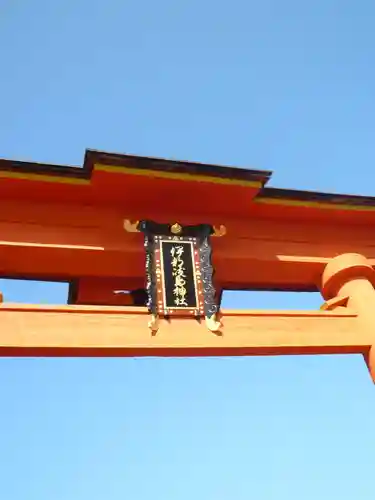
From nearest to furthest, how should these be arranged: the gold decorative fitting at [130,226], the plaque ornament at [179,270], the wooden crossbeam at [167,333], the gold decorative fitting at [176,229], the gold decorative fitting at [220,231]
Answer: the wooden crossbeam at [167,333] → the plaque ornament at [179,270] → the gold decorative fitting at [130,226] → the gold decorative fitting at [176,229] → the gold decorative fitting at [220,231]

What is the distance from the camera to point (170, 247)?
18.0 feet

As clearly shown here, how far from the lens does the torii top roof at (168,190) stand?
5.28 metres

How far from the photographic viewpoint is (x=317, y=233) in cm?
639

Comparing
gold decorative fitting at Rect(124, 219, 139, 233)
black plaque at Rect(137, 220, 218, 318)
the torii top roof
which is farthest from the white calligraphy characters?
the torii top roof

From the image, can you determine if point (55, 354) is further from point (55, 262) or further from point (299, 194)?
point (299, 194)

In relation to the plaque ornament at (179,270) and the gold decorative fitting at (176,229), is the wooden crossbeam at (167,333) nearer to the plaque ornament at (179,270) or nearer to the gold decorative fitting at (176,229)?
the plaque ornament at (179,270)

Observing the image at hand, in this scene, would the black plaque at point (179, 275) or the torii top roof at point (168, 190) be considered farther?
the torii top roof at point (168, 190)

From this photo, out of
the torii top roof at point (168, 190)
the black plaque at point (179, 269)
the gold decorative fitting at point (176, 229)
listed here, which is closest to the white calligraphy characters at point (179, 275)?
the black plaque at point (179, 269)

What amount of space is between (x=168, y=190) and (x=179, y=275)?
3.11ft

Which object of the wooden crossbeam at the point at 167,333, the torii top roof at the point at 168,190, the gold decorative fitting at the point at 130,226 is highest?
the torii top roof at the point at 168,190

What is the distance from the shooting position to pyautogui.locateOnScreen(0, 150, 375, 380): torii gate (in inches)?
186

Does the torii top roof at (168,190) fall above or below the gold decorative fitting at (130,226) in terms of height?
above

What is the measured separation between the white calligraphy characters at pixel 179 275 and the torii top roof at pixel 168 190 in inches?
22.0

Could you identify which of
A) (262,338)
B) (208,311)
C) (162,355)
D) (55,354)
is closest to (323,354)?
(262,338)
